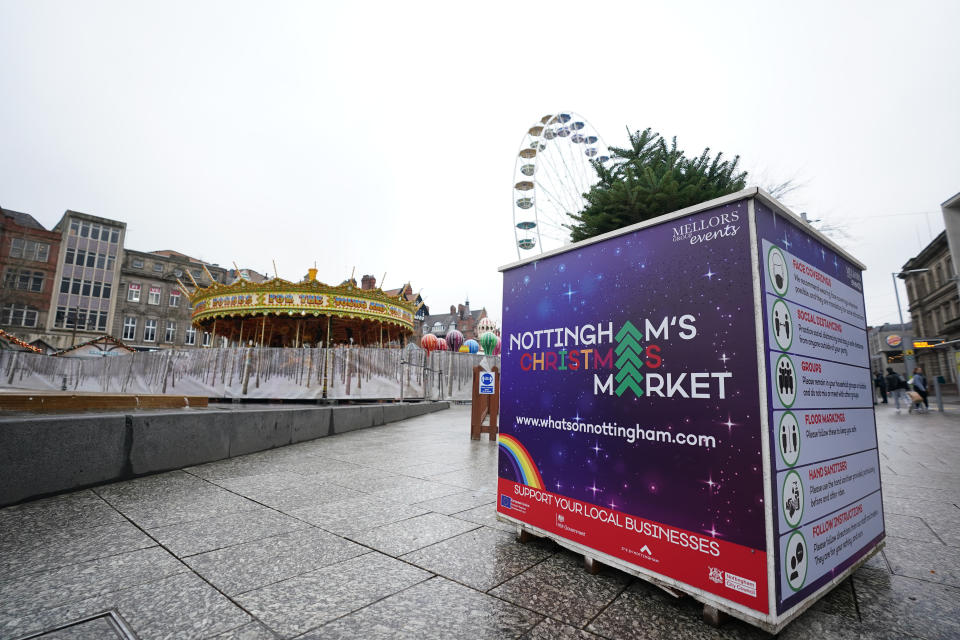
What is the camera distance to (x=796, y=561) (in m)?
2.14

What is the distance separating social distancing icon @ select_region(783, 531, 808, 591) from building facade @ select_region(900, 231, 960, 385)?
48.0m

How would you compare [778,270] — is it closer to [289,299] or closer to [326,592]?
[326,592]

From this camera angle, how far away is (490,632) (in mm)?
2035

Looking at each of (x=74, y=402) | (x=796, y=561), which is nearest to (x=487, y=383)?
(x=74, y=402)

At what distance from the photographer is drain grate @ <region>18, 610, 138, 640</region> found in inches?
76.2

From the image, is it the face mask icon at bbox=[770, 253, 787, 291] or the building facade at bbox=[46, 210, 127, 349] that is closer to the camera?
the face mask icon at bbox=[770, 253, 787, 291]

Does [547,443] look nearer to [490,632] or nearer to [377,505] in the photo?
[490,632]

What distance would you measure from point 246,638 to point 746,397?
103 inches

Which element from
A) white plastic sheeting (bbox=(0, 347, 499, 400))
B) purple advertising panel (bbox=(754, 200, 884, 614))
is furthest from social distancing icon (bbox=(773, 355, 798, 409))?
white plastic sheeting (bbox=(0, 347, 499, 400))

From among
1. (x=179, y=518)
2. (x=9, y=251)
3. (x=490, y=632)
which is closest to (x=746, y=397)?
(x=490, y=632)

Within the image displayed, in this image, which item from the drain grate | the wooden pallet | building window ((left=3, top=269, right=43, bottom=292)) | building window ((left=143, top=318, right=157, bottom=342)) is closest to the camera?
the drain grate

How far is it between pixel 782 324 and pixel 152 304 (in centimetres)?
6250

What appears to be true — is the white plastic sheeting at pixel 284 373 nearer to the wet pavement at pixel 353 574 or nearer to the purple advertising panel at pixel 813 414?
the wet pavement at pixel 353 574

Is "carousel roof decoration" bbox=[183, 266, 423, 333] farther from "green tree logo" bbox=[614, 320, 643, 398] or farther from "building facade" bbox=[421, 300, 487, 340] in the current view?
"building facade" bbox=[421, 300, 487, 340]
